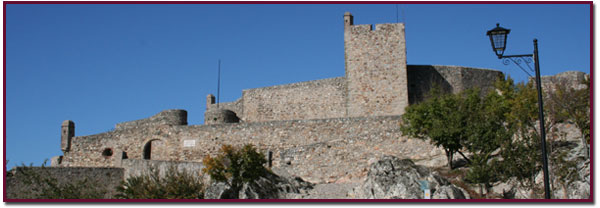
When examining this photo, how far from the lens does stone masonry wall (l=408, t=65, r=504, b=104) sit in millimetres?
35312

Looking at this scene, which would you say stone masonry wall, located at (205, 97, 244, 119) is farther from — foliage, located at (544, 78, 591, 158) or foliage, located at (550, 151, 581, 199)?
foliage, located at (550, 151, 581, 199)

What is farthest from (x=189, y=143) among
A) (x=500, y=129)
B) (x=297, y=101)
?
(x=500, y=129)

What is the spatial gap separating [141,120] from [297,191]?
17719mm

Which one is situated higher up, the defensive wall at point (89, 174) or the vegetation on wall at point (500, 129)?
the vegetation on wall at point (500, 129)

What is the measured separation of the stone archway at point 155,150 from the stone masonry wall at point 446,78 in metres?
11.7

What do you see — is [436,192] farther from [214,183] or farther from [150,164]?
[150,164]

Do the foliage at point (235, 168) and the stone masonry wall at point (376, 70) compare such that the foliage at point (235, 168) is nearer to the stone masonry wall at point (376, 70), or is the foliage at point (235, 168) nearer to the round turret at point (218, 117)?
the stone masonry wall at point (376, 70)

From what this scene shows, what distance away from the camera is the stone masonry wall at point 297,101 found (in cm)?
3609

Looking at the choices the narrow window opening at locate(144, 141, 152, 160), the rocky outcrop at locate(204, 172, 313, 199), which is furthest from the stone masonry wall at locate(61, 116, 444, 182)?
the rocky outcrop at locate(204, 172, 313, 199)

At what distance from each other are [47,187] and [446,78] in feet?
63.5

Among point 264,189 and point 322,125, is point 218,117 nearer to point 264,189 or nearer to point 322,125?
point 322,125

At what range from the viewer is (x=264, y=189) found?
76.9ft

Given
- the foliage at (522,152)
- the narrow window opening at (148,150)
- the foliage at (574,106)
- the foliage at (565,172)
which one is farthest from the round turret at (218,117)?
the foliage at (565,172)

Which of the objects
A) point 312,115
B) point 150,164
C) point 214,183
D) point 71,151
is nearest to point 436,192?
point 214,183
